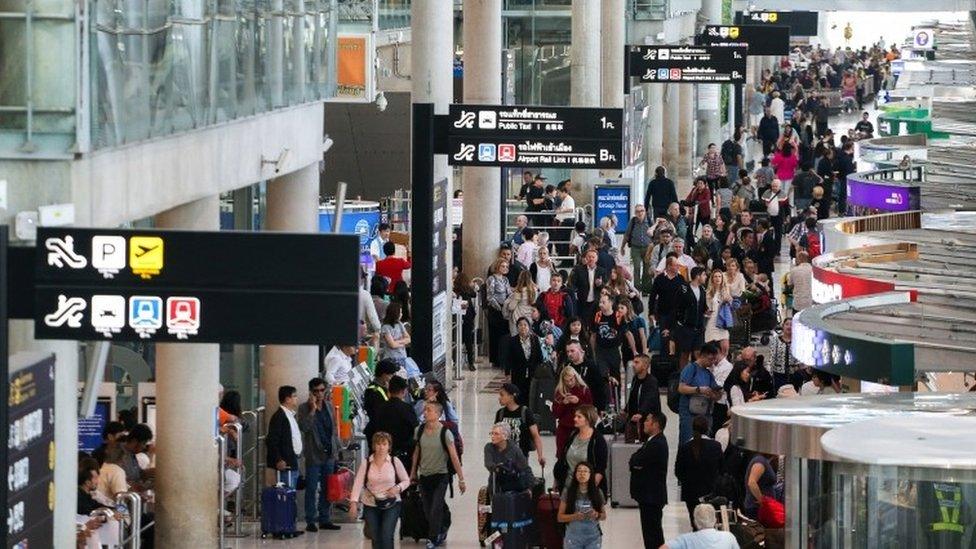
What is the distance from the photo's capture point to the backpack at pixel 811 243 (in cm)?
3092

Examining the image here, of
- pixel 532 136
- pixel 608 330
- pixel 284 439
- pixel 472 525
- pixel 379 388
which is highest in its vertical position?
pixel 532 136

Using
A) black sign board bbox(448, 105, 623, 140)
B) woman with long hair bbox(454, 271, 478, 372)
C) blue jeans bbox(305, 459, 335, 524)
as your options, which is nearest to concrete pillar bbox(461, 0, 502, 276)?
woman with long hair bbox(454, 271, 478, 372)

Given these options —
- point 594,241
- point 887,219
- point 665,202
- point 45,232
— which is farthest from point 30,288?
point 665,202

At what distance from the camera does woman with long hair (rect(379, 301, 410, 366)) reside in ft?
74.1

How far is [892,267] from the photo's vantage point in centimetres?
1831

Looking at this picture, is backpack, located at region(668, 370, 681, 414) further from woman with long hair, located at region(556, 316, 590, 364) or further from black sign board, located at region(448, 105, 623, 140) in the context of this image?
black sign board, located at region(448, 105, 623, 140)

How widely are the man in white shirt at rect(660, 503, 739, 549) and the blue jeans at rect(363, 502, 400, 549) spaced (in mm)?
3682

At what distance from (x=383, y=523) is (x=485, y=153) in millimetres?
8922

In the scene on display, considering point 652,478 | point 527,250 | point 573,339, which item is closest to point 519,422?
point 652,478

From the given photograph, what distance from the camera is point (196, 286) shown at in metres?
11.8

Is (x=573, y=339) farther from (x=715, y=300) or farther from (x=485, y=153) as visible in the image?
(x=485, y=153)

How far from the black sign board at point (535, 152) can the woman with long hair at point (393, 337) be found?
297 cm

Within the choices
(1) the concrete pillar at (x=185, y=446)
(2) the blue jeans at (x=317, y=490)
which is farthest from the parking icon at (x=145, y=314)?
(2) the blue jeans at (x=317, y=490)

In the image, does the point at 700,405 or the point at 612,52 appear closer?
the point at 700,405
